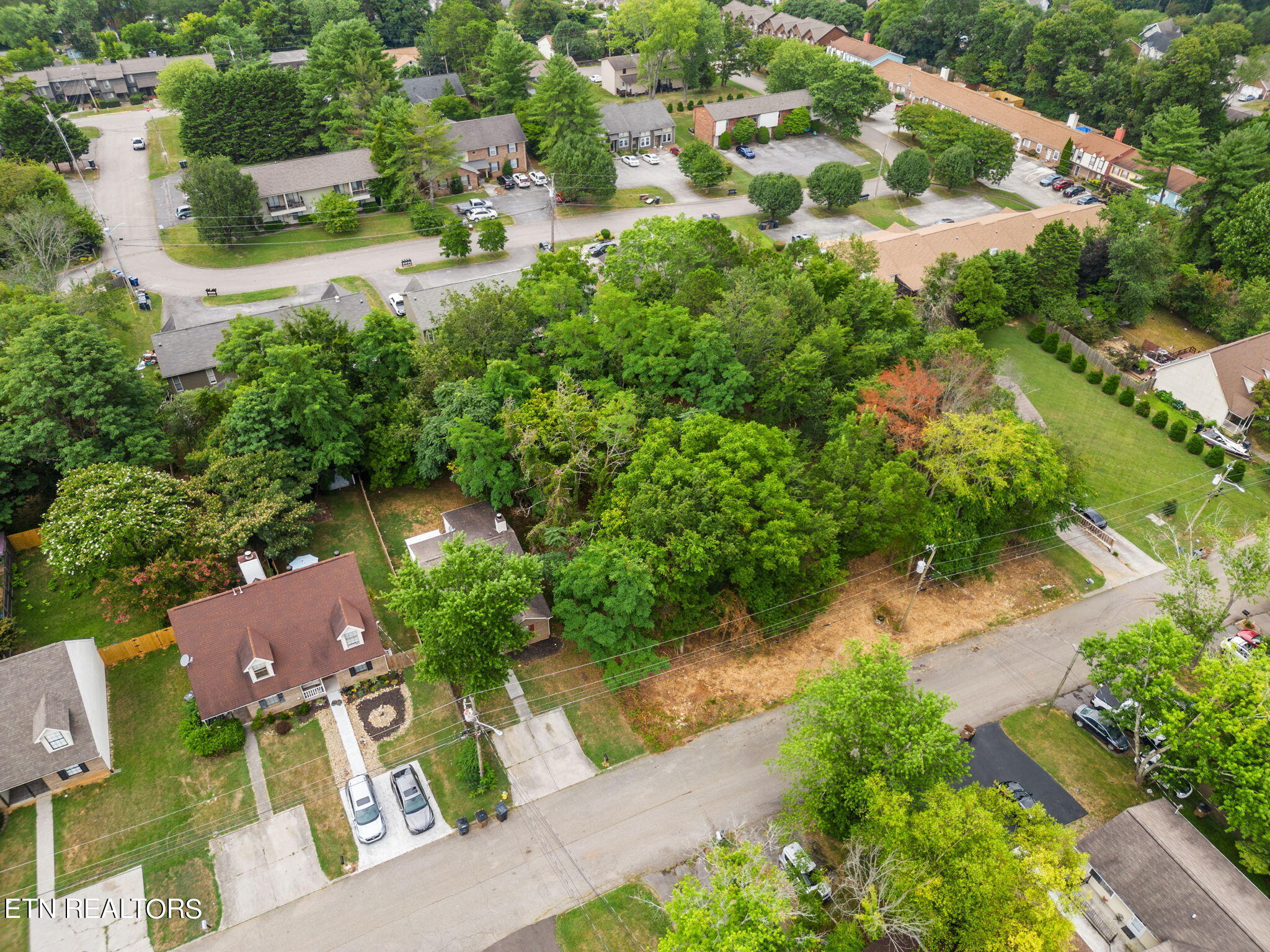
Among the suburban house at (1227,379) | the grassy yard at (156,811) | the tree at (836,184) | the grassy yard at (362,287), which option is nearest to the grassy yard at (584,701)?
the grassy yard at (156,811)

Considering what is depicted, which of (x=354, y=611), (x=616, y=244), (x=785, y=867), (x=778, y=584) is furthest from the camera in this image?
(x=616, y=244)

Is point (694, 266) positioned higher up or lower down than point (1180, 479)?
higher up

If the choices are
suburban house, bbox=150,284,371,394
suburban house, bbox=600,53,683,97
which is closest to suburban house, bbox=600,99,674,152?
suburban house, bbox=600,53,683,97

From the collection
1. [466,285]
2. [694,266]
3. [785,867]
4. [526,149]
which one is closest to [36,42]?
[526,149]

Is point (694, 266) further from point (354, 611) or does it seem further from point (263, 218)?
point (263, 218)

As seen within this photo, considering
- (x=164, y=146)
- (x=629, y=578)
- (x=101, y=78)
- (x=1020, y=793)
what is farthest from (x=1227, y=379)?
(x=101, y=78)
